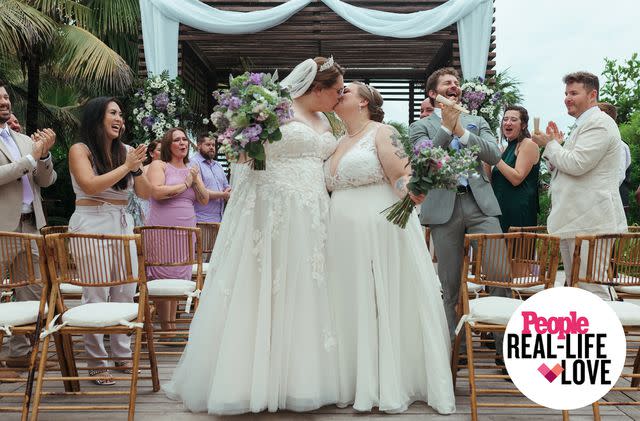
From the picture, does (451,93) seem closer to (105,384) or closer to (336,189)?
(336,189)

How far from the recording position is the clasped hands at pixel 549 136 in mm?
4715

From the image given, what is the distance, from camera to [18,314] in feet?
Result: 12.1

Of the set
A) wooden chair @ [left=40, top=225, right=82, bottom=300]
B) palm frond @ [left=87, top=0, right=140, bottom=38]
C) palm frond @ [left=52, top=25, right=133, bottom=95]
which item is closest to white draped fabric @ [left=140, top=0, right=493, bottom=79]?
palm frond @ [left=52, top=25, right=133, bottom=95]

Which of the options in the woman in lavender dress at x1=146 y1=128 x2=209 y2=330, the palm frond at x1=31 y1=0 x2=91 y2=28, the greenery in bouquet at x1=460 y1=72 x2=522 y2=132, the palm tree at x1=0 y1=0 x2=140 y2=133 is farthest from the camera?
the palm frond at x1=31 y1=0 x2=91 y2=28

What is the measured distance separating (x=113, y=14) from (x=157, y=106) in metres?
6.29

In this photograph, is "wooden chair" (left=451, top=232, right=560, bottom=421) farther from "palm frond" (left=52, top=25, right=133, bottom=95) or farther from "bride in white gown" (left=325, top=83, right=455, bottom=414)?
"palm frond" (left=52, top=25, right=133, bottom=95)

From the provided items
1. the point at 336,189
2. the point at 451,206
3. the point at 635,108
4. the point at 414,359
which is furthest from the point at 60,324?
the point at 635,108

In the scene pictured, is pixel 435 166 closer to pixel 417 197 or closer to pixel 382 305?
pixel 417 197

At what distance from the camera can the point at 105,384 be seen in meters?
4.24

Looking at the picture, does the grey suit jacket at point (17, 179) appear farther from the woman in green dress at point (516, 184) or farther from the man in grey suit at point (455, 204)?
the woman in green dress at point (516, 184)

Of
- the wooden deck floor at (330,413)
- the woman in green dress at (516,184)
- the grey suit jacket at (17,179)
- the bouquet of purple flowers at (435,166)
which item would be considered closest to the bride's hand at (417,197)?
the bouquet of purple flowers at (435,166)

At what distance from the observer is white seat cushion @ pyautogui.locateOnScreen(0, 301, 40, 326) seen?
11.9 feet

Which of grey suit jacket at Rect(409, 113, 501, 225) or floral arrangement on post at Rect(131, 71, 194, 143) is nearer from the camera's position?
grey suit jacket at Rect(409, 113, 501, 225)

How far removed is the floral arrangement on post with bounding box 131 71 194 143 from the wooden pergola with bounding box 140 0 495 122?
2.46ft
